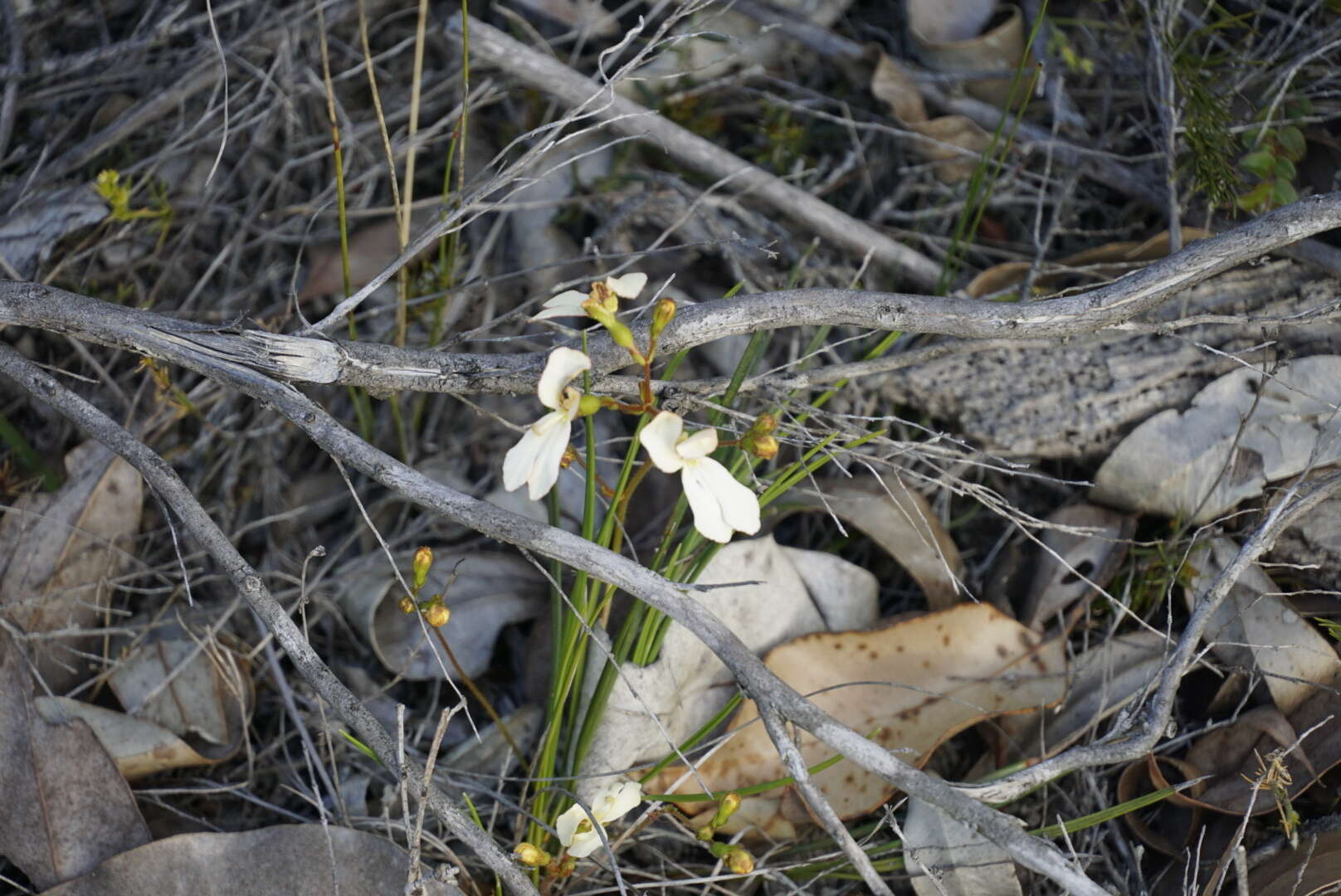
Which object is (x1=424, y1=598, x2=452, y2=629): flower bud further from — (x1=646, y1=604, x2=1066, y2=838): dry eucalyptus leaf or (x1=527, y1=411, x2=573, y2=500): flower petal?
(x1=646, y1=604, x2=1066, y2=838): dry eucalyptus leaf

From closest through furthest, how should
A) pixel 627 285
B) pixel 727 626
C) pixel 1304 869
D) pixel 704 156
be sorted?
pixel 627 285
pixel 1304 869
pixel 727 626
pixel 704 156

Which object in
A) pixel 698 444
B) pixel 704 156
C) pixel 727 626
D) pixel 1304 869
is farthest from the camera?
pixel 704 156

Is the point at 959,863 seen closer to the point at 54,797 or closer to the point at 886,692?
the point at 886,692

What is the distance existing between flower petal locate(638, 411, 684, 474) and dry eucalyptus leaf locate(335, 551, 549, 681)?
0.81 metres

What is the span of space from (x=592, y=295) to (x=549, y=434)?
17 centimetres

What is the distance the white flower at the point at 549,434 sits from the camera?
1105mm

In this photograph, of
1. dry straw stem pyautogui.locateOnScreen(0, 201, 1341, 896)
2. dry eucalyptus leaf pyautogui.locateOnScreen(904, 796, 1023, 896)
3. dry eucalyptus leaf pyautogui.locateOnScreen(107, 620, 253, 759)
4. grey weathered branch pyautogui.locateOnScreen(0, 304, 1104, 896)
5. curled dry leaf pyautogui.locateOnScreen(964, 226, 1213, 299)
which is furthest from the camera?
curled dry leaf pyautogui.locateOnScreen(964, 226, 1213, 299)

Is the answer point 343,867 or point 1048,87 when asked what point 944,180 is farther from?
point 343,867

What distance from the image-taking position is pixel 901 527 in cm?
180

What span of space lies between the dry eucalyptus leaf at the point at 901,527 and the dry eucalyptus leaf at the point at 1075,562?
0.45 feet

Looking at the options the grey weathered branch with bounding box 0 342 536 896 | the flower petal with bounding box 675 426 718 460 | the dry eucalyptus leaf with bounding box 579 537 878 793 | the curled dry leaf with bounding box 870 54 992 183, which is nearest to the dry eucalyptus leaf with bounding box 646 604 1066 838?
the dry eucalyptus leaf with bounding box 579 537 878 793

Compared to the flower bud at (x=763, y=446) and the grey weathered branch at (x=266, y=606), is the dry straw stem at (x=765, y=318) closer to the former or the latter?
the grey weathered branch at (x=266, y=606)

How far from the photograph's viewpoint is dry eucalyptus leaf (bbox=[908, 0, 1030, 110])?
2.16 m

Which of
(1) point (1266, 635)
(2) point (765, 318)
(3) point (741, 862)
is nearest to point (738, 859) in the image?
(3) point (741, 862)
